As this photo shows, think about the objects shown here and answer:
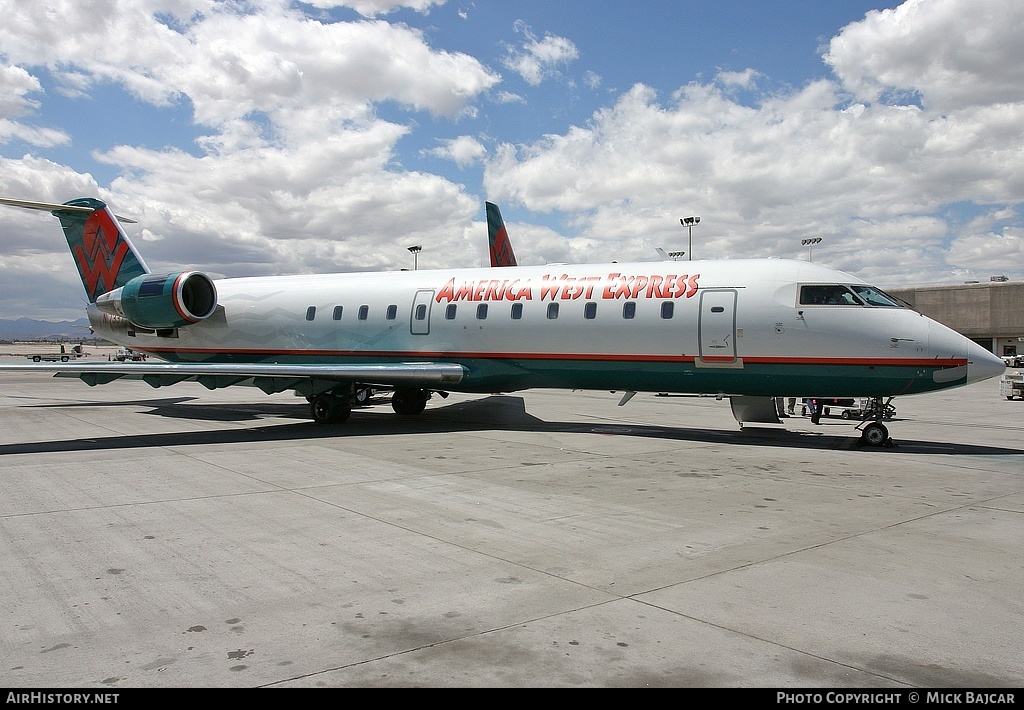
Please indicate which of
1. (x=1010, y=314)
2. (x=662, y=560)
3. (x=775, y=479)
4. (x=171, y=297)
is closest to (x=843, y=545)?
(x=662, y=560)

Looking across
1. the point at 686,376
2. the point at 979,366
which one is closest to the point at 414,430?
the point at 686,376

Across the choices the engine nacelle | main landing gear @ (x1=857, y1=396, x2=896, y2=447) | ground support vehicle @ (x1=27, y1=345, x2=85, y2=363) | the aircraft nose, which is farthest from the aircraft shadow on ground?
ground support vehicle @ (x1=27, y1=345, x2=85, y2=363)

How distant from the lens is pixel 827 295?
43.9 ft

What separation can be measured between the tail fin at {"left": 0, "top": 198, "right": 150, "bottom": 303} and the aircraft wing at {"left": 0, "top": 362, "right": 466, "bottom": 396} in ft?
18.9

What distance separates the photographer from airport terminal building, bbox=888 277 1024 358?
→ 72688 mm

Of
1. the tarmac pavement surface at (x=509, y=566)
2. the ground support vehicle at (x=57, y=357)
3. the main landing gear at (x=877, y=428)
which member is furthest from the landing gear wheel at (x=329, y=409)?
the ground support vehicle at (x=57, y=357)

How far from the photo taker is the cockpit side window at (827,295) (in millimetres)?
13258

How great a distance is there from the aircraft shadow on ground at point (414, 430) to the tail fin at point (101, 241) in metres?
4.09

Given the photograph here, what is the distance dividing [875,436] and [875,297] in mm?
2606

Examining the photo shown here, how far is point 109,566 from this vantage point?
19.9 feet

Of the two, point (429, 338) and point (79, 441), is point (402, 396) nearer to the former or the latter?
point (429, 338)

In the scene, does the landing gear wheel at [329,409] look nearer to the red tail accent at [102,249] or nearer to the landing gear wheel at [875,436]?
the red tail accent at [102,249]

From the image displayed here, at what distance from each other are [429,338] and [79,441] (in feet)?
24.2

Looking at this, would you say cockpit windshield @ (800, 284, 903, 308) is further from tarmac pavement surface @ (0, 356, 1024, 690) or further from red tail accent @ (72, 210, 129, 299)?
red tail accent @ (72, 210, 129, 299)
